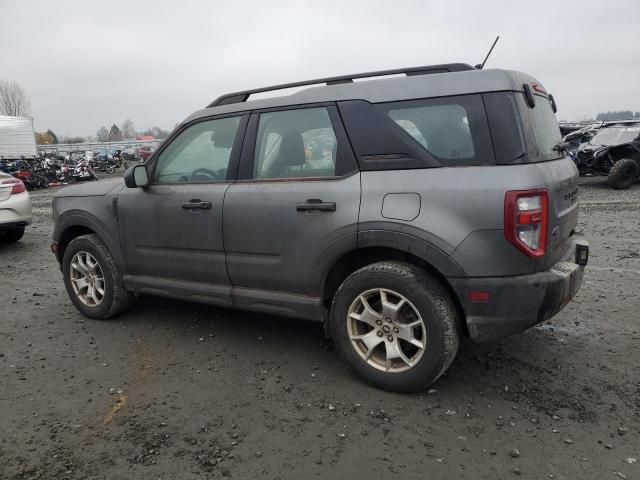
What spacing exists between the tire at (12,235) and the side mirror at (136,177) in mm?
5789

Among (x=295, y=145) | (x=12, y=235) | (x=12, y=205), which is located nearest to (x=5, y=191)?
(x=12, y=205)

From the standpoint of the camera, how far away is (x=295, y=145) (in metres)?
3.50

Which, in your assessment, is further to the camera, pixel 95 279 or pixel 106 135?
pixel 106 135

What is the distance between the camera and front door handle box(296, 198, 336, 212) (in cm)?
318

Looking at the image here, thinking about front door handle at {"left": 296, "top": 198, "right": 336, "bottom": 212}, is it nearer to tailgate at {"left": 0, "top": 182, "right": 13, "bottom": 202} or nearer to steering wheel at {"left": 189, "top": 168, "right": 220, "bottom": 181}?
steering wheel at {"left": 189, "top": 168, "right": 220, "bottom": 181}

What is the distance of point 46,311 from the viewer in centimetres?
495

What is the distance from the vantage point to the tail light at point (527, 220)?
2674mm

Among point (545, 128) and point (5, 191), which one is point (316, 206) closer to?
point (545, 128)

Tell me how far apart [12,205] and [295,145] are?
20.8 feet

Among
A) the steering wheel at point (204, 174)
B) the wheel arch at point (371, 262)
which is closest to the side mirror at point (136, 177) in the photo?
the steering wheel at point (204, 174)

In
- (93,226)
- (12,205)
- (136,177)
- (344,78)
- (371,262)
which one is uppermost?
(344,78)

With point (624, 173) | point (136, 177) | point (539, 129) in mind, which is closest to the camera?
point (539, 129)

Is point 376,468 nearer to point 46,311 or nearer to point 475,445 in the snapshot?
point 475,445

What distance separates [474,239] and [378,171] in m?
0.73
